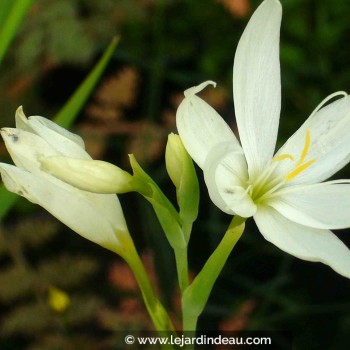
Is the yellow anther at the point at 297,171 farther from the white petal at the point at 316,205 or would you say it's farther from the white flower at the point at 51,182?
the white flower at the point at 51,182

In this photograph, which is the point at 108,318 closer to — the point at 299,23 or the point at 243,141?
the point at 243,141

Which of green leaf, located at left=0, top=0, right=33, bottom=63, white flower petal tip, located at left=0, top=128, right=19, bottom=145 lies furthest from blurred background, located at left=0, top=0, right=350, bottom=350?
white flower petal tip, located at left=0, top=128, right=19, bottom=145

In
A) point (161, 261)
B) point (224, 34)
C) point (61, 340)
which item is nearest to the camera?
point (61, 340)

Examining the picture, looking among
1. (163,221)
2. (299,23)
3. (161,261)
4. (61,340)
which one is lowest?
(163,221)

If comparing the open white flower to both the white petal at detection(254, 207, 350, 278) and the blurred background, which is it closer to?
the white petal at detection(254, 207, 350, 278)

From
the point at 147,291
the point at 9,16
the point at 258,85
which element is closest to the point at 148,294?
the point at 147,291

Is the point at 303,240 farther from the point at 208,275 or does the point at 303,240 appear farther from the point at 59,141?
the point at 59,141

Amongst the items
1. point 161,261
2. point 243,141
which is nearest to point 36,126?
point 243,141

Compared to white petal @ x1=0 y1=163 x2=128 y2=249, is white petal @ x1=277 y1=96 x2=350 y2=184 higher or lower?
white petal @ x1=277 y1=96 x2=350 y2=184
